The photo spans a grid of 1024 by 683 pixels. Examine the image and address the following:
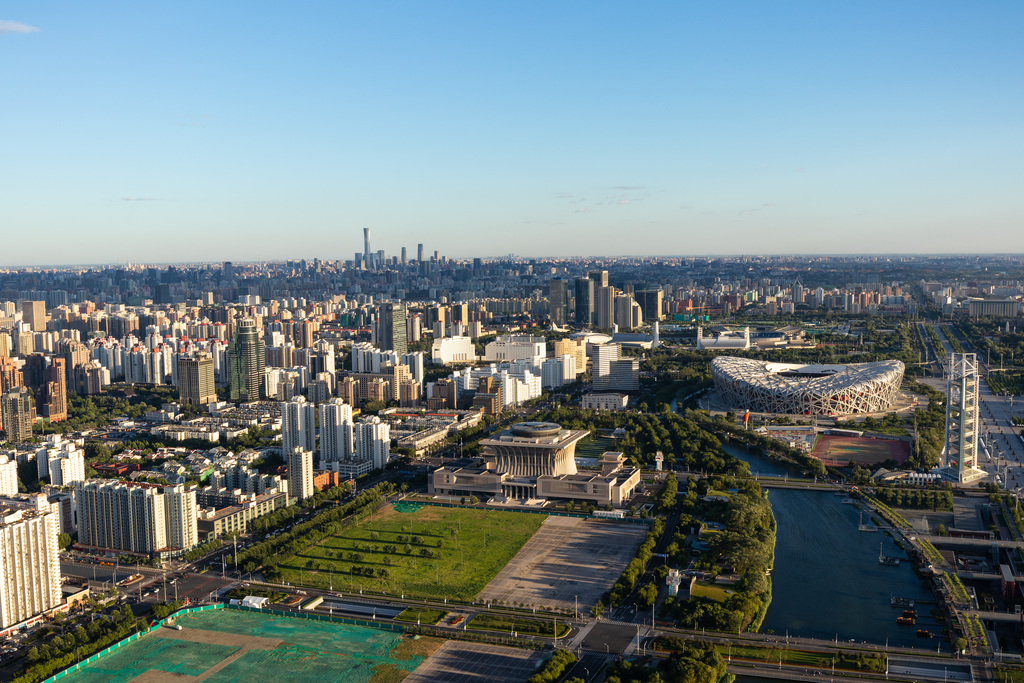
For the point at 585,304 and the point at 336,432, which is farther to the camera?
the point at 585,304

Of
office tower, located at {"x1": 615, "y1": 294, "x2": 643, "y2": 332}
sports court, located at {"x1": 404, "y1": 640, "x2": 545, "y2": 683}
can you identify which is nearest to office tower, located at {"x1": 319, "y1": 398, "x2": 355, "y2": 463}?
sports court, located at {"x1": 404, "y1": 640, "x2": 545, "y2": 683}

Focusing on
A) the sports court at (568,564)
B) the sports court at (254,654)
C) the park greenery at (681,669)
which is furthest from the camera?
the sports court at (568,564)

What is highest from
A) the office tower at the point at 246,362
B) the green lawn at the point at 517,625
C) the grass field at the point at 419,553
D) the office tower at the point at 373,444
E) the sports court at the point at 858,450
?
the office tower at the point at 246,362

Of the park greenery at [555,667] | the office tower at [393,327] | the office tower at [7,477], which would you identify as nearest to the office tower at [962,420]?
the park greenery at [555,667]

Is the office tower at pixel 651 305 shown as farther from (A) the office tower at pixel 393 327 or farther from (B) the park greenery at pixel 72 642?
(B) the park greenery at pixel 72 642

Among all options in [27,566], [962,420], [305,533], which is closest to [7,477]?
[27,566]

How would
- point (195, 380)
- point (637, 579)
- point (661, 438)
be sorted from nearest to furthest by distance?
point (637, 579) < point (661, 438) < point (195, 380)

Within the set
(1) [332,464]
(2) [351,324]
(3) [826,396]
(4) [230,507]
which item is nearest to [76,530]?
(4) [230,507]

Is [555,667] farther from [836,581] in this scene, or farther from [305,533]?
[305,533]
